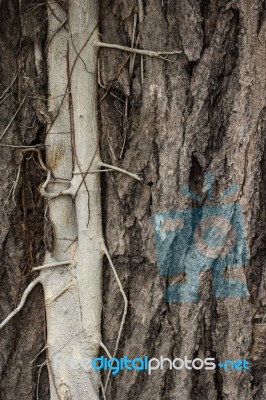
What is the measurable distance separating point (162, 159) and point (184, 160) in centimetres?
7

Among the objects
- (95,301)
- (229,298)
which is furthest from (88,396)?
(229,298)

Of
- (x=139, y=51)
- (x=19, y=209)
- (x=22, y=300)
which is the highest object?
(x=139, y=51)

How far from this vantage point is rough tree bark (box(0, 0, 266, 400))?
4.98ft

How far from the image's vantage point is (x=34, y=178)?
171 centimetres

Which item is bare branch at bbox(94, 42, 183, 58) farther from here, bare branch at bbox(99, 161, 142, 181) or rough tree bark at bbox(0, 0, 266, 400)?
bare branch at bbox(99, 161, 142, 181)

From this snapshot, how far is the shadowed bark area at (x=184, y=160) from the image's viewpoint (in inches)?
59.6

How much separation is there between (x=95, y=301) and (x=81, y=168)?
17.2 inches

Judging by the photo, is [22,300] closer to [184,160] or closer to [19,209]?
[19,209]

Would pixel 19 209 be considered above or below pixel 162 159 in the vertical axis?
below

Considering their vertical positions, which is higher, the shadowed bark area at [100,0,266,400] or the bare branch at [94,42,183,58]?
the bare branch at [94,42,183,58]

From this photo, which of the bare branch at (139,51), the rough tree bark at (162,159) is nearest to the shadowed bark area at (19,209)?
the rough tree bark at (162,159)

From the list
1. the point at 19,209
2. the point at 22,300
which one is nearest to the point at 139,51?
the point at 19,209

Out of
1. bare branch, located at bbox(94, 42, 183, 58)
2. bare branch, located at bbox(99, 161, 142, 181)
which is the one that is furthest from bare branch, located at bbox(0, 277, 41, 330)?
bare branch, located at bbox(94, 42, 183, 58)

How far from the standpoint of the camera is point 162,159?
1.55 meters
